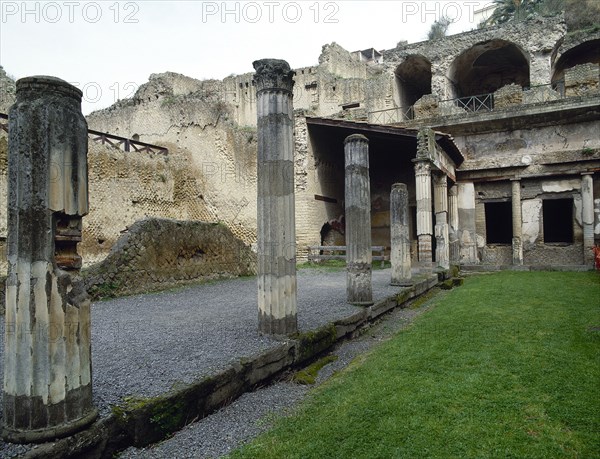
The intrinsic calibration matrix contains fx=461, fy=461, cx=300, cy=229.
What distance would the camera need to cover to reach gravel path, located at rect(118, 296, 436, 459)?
268cm

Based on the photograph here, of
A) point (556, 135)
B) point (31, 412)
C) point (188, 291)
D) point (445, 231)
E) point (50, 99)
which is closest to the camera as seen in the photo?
point (31, 412)

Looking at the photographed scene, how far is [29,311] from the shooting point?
7.57 ft

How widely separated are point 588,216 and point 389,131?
21.4 ft

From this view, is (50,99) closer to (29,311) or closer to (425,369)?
(29,311)

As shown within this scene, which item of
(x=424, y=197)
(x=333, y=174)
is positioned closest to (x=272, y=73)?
(x=424, y=197)

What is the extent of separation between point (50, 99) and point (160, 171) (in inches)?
572

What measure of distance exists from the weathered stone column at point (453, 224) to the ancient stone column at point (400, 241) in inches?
224

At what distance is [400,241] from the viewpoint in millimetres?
9414

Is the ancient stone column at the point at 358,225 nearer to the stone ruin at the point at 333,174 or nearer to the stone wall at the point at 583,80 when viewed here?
the stone ruin at the point at 333,174

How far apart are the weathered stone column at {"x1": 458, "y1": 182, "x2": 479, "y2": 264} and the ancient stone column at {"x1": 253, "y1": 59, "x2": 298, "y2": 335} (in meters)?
12.0

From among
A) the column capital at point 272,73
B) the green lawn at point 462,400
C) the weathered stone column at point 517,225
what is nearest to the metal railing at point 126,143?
the column capital at point 272,73

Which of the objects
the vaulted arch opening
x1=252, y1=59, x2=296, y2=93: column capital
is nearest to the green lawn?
x1=252, y1=59, x2=296, y2=93: column capital

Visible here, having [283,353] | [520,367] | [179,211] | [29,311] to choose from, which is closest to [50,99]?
[29,311]

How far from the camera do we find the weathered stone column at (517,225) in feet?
47.4
